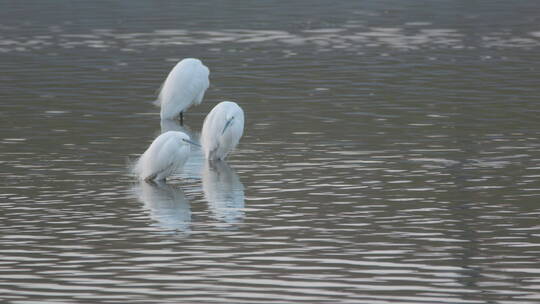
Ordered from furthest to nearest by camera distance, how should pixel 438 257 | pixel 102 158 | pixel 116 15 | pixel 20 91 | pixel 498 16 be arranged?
pixel 116 15 < pixel 498 16 < pixel 20 91 < pixel 102 158 < pixel 438 257

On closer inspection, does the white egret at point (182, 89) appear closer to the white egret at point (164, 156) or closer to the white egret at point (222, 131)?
the white egret at point (222, 131)

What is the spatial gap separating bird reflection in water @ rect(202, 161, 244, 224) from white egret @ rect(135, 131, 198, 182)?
437 mm

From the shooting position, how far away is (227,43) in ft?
105

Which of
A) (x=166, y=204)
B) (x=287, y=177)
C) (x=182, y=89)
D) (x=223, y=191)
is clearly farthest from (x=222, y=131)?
(x=182, y=89)

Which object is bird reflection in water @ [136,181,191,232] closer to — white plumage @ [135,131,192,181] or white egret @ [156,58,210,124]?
white plumage @ [135,131,192,181]

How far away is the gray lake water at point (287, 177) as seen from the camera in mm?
11273

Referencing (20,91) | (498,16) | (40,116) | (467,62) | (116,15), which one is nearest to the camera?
(40,116)

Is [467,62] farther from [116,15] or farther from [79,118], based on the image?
[116,15]

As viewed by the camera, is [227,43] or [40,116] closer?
[40,116]

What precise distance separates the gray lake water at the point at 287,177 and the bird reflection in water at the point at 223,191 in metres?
Answer: 0.04

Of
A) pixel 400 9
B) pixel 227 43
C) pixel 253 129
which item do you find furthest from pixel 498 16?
pixel 253 129

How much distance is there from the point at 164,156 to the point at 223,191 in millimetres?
782

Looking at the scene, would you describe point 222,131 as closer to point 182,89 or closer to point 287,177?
point 287,177

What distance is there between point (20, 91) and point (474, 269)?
14.4m
